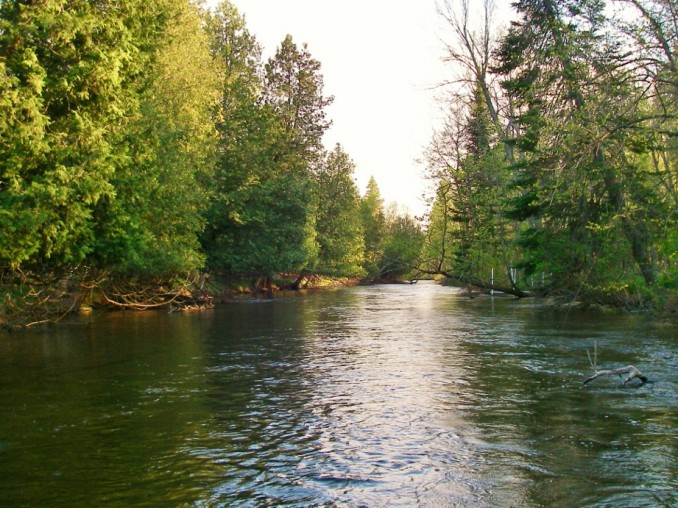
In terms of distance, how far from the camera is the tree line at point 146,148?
66.7 feet

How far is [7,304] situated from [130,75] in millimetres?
9605

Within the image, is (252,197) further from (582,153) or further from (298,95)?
(582,153)

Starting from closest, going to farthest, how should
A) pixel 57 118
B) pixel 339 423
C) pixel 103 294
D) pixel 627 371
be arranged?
pixel 339 423 → pixel 627 371 → pixel 57 118 → pixel 103 294

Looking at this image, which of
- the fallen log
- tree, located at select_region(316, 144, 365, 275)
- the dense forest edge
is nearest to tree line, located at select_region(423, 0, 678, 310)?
the dense forest edge

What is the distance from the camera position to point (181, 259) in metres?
35.5

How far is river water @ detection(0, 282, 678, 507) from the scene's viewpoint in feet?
26.6

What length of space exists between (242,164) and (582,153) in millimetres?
37012

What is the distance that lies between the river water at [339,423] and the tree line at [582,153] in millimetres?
3857

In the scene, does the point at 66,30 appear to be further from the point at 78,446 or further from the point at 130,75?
the point at 78,446

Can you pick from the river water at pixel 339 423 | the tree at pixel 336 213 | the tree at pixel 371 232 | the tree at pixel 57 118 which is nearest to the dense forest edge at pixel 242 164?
the tree at pixel 57 118

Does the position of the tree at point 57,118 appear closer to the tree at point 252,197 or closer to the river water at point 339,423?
the river water at point 339,423

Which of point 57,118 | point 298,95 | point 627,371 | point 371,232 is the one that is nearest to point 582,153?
point 627,371

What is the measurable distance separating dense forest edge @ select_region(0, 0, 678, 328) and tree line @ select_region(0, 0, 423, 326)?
0.33ft

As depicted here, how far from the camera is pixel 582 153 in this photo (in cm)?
1605
